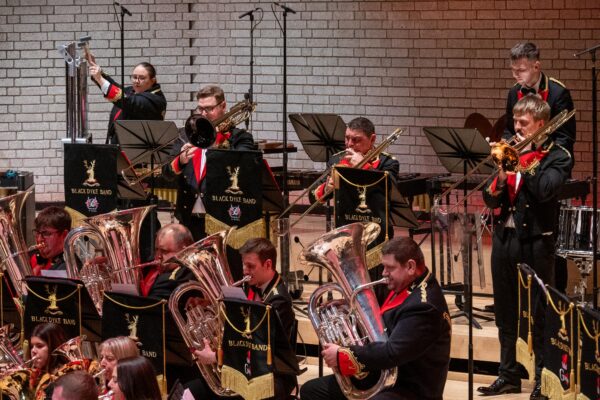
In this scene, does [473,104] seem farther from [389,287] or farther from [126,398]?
[126,398]

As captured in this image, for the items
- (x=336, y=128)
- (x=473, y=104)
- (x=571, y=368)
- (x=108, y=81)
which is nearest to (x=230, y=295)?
(x=571, y=368)

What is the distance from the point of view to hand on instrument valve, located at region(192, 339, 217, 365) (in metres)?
6.09

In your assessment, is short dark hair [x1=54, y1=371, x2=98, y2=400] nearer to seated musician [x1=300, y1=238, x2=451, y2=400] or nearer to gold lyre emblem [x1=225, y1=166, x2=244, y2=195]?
seated musician [x1=300, y1=238, x2=451, y2=400]

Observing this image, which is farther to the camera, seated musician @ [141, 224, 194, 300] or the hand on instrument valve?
seated musician @ [141, 224, 194, 300]

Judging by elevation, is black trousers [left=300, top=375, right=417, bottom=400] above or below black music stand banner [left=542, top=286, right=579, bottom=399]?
below

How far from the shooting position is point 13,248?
23.4ft

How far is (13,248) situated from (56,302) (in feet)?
2.77

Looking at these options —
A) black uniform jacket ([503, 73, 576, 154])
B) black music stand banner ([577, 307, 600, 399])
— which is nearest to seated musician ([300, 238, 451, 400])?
black music stand banner ([577, 307, 600, 399])

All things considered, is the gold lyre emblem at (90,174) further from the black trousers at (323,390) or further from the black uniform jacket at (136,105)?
the black trousers at (323,390)

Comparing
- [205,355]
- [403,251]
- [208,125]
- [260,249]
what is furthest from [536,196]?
[208,125]

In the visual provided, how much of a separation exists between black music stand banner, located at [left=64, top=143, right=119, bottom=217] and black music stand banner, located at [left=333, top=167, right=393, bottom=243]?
1723 millimetres

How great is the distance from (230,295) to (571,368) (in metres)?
1.89

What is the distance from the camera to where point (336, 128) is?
8039mm

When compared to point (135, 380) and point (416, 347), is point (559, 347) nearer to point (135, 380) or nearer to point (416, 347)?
point (416, 347)
